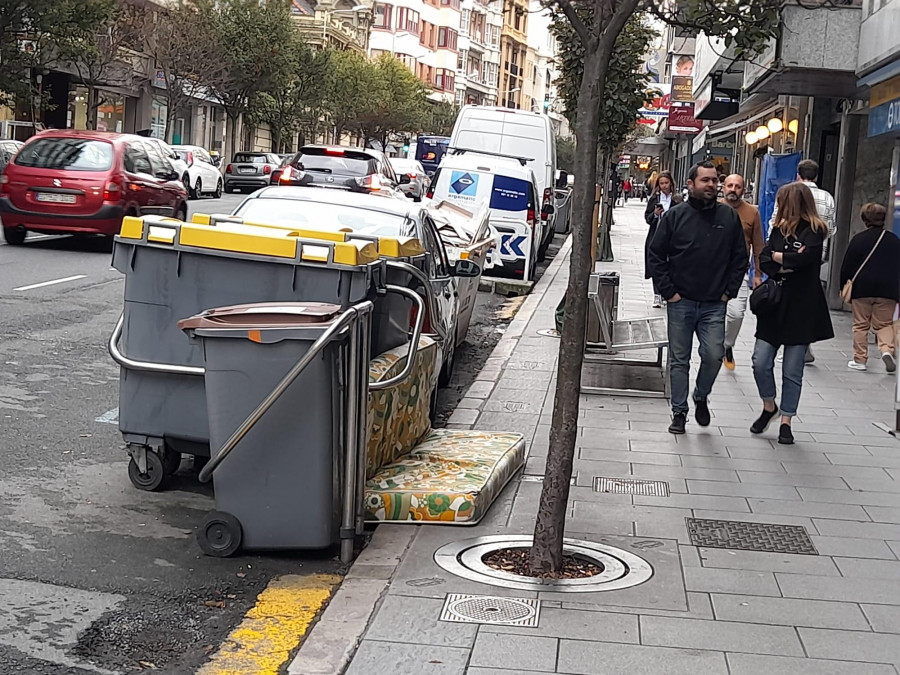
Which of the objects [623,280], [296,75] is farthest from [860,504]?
[296,75]

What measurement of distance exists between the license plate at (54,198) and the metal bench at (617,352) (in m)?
9.36

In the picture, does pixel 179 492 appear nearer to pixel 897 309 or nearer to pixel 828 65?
pixel 897 309

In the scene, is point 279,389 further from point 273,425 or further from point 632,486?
point 632,486

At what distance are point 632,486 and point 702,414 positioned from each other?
2103 mm

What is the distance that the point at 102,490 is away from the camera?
671cm

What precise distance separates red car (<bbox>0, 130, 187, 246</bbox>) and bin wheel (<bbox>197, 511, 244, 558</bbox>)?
13146 mm

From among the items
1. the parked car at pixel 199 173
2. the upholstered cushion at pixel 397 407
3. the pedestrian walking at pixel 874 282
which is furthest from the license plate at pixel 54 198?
the parked car at pixel 199 173

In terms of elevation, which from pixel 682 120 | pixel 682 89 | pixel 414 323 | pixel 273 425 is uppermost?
pixel 682 89

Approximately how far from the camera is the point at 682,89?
40.2m

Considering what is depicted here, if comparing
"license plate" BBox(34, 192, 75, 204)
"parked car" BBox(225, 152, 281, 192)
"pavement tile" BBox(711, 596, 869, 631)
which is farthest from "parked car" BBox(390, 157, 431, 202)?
"pavement tile" BBox(711, 596, 869, 631)

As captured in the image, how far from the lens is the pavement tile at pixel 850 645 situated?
463 cm

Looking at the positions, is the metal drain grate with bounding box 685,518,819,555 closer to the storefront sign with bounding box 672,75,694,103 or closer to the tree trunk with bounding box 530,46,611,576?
the tree trunk with bounding box 530,46,611,576

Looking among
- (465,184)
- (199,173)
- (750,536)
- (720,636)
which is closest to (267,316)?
(720,636)

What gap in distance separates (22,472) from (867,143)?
47.4 feet
